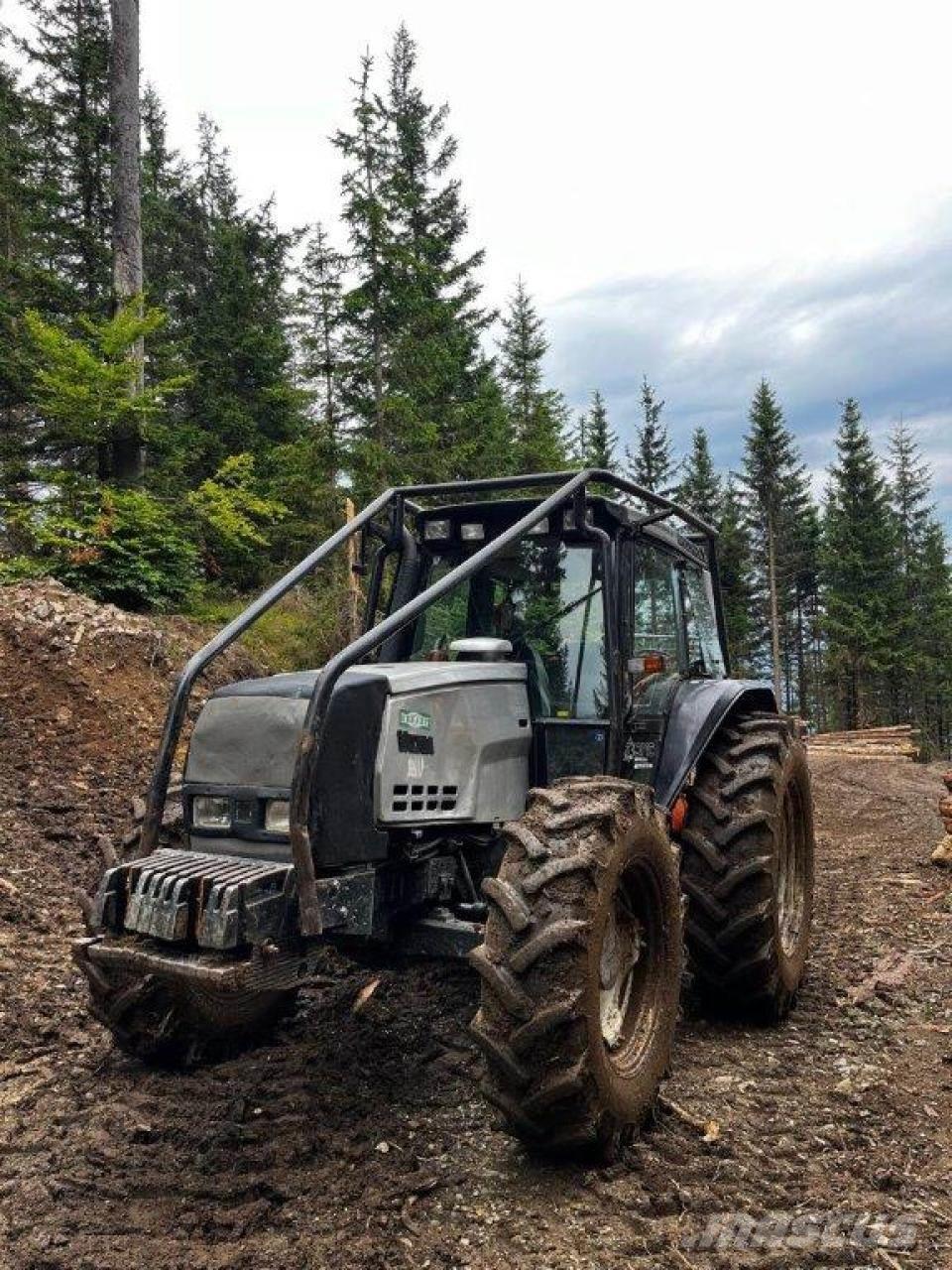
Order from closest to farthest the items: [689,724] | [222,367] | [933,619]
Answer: [689,724] → [222,367] → [933,619]

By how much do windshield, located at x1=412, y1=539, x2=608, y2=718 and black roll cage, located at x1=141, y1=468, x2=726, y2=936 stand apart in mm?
115

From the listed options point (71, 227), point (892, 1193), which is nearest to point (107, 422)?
point (71, 227)

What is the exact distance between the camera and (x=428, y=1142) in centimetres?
339

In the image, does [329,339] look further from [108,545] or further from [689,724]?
[689,724]

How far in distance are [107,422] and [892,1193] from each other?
1161 cm

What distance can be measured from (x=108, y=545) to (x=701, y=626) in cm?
827

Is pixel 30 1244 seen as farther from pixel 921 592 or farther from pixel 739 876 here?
pixel 921 592

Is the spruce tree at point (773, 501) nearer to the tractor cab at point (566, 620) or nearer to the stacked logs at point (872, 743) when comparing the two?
the stacked logs at point (872, 743)

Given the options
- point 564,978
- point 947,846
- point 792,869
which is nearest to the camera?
point 564,978

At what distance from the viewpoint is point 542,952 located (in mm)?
3006

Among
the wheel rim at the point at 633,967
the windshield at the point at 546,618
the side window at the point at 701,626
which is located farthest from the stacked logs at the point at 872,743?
the wheel rim at the point at 633,967

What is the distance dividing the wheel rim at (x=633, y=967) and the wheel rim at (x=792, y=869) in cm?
178

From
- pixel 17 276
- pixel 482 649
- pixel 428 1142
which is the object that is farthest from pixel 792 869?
pixel 17 276

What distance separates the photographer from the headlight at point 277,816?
3504mm
